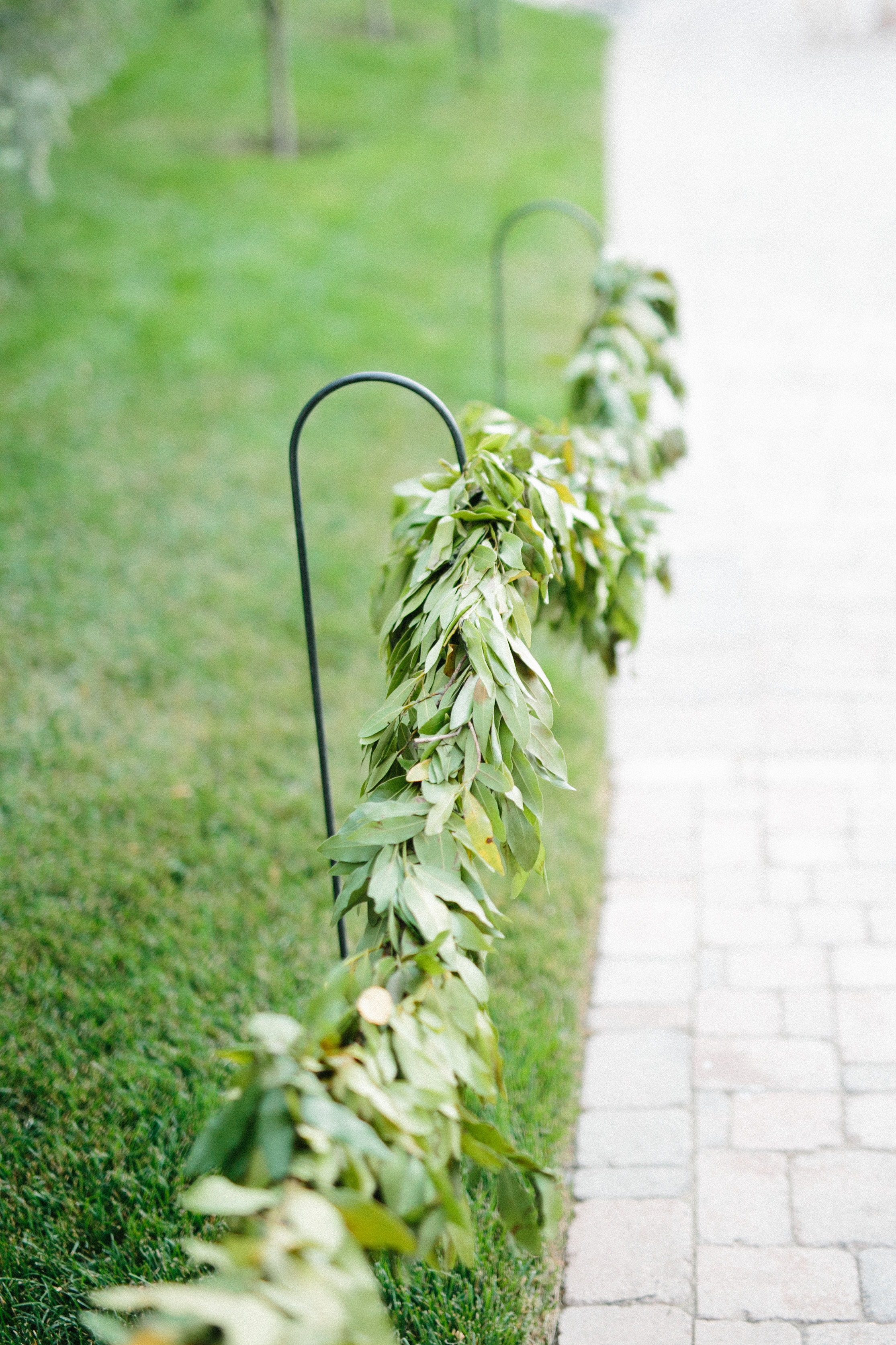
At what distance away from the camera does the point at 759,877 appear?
355 cm

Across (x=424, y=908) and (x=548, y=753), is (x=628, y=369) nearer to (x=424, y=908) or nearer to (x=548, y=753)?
(x=548, y=753)

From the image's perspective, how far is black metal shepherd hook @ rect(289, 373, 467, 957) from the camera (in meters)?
2.29

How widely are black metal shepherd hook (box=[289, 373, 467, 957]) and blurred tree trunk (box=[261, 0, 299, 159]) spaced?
804 cm

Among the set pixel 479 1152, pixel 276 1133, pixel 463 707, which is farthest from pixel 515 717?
pixel 276 1133

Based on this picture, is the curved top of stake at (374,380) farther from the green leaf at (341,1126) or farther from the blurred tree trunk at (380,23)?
the blurred tree trunk at (380,23)

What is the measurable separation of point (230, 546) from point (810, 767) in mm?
2668

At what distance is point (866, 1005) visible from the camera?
3.05 m

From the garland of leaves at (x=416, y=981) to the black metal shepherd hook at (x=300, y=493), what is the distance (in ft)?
0.31

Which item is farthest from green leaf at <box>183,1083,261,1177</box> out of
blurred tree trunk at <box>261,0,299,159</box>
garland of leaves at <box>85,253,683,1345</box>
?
blurred tree trunk at <box>261,0,299,159</box>

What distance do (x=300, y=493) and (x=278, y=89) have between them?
855 cm

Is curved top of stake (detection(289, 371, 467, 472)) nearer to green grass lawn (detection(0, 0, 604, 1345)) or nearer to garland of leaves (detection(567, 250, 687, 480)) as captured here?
garland of leaves (detection(567, 250, 687, 480))

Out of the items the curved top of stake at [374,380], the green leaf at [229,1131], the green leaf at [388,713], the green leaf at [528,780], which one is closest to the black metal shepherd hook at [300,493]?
the curved top of stake at [374,380]

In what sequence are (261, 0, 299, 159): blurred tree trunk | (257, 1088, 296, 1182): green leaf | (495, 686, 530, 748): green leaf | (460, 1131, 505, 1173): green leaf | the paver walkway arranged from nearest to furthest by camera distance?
(257, 1088, 296, 1182): green leaf < (460, 1131, 505, 1173): green leaf < (495, 686, 530, 748): green leaf < the paver walkway < (261, 0, 299, 159): blurred tree trunk

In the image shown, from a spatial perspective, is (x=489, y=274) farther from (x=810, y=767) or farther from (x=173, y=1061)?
(x=173, y=1061)
